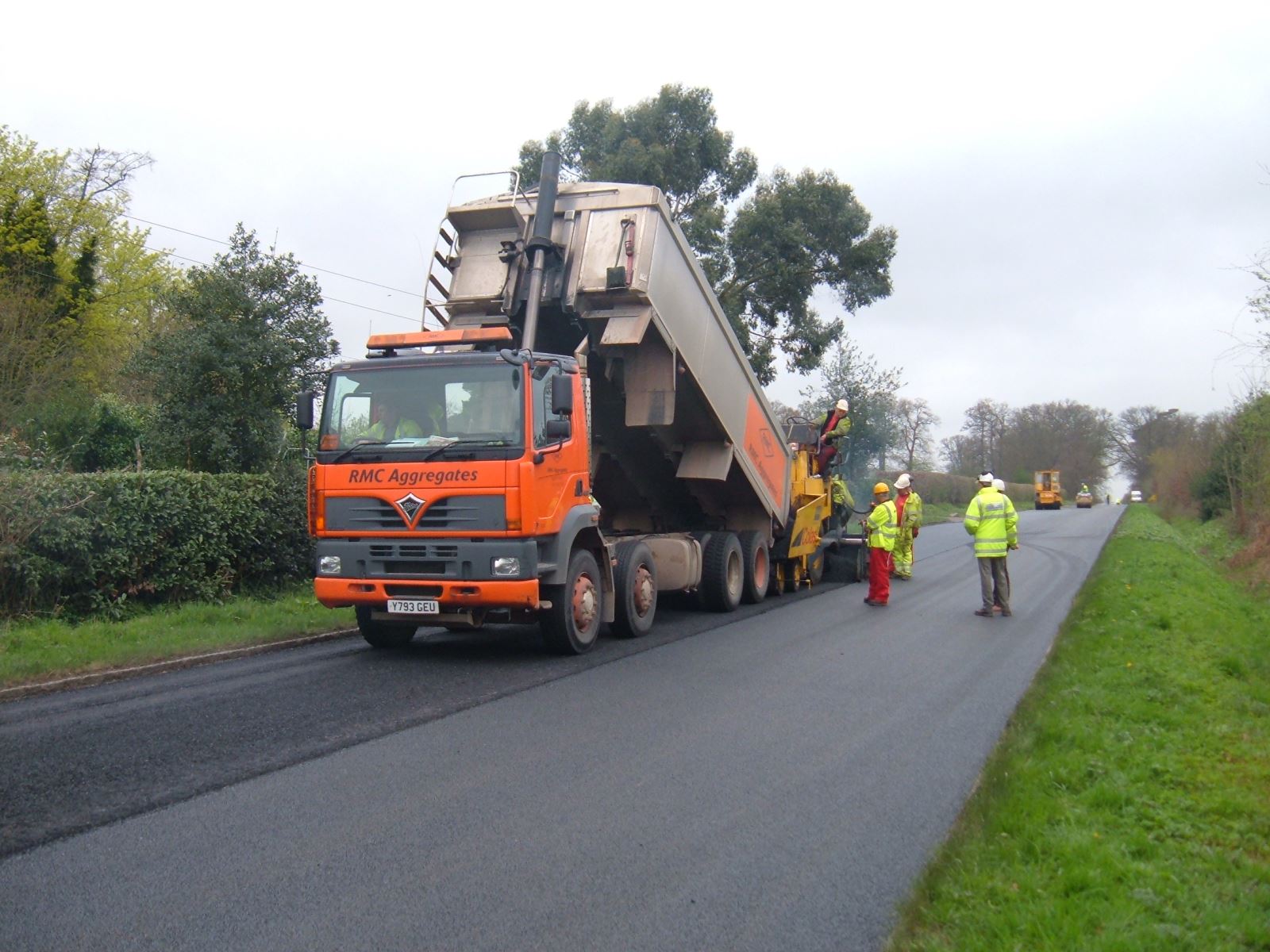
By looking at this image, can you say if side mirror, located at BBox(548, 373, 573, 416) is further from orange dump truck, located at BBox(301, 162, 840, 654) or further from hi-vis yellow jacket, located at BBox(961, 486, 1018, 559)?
hi-vis yellow jacket, located at BBox(961, 486, 1018, 559)

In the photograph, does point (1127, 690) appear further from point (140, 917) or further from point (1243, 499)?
point (1243, 499)

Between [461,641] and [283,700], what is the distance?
314 cm

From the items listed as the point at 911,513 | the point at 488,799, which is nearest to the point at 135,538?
the point at 488,799

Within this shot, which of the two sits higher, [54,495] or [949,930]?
[54,495]

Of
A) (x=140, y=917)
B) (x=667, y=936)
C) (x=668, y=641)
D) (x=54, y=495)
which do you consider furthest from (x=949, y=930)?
(x=54, y=495)

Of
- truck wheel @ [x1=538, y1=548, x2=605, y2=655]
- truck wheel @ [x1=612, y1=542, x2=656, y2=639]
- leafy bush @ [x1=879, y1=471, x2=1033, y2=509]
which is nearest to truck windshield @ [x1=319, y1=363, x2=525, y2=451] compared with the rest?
truck wheel @ [x1=538, y1=548, x2=605, y2=655]

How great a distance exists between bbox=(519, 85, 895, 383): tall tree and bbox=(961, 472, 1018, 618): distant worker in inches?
472

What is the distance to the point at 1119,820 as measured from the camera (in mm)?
4664

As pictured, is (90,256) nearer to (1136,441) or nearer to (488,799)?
(488,799)

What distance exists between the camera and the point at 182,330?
45.6 feet

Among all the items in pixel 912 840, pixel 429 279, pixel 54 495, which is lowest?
pixel 912 840

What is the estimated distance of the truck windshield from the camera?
866 cm

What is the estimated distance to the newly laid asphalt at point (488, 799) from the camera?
3.79 meters

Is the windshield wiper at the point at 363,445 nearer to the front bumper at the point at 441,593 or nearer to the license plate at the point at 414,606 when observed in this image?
the front bumper at the point at 441,593
